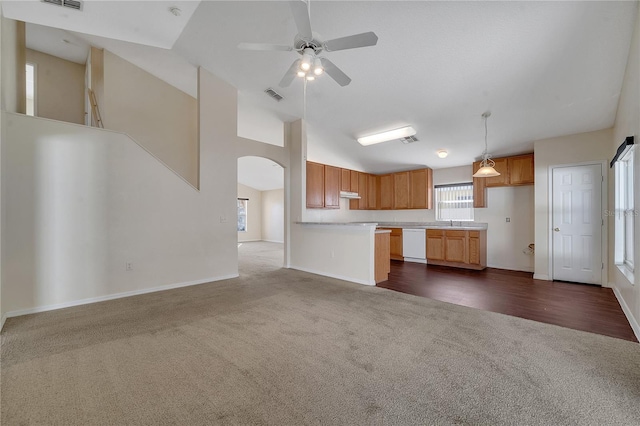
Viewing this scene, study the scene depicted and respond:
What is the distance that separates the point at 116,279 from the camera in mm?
3697

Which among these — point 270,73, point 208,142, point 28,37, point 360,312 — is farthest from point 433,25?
point 28,37

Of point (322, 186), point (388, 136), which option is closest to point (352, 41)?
point (388, 136)

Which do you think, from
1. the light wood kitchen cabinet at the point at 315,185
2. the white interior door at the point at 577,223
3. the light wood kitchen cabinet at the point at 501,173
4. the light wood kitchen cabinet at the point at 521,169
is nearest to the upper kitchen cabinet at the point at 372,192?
the light wood kitchen cabinet at the point at 315,185

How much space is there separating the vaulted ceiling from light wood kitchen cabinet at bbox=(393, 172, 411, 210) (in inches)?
74.2

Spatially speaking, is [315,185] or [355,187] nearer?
[315,185]

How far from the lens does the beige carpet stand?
4.99 ft

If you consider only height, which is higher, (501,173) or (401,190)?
(501,173)

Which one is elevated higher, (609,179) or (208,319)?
(609,179)

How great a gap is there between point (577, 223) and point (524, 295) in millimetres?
1810

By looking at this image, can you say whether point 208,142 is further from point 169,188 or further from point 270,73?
point 270,73

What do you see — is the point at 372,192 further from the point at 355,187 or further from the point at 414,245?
the point at 414,245

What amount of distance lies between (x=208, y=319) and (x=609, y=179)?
604 centimetres

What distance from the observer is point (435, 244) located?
20.7 ft

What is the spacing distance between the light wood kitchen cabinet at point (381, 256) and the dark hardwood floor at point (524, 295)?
143mm
